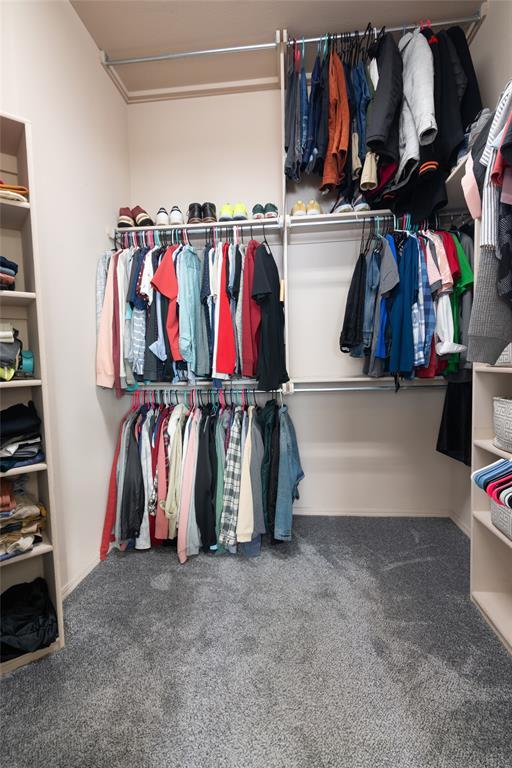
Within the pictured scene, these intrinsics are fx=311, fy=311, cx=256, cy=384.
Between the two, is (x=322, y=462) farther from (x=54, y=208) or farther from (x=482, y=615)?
(x=54, y=208)

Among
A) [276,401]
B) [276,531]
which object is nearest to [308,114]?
[276,401]

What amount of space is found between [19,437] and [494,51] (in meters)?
2.90

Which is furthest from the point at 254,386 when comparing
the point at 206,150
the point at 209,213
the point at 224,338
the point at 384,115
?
the point at 206,150

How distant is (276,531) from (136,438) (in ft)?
3.33

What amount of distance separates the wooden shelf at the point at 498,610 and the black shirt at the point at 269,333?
137 cm

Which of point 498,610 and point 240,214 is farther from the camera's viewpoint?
point 240,214

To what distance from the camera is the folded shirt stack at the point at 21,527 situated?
3.79 ft

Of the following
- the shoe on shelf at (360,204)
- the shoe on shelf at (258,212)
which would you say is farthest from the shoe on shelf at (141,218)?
the shoe on shelf at (360,204)

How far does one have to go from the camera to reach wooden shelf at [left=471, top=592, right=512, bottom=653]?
1251 millimetres

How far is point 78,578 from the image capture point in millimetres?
1663

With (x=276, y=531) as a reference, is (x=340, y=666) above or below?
below

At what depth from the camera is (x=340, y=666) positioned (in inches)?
46.4

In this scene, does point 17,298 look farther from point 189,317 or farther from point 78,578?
point 78,578

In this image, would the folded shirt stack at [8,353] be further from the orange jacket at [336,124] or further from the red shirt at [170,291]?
the orange jacket at [336,124]
